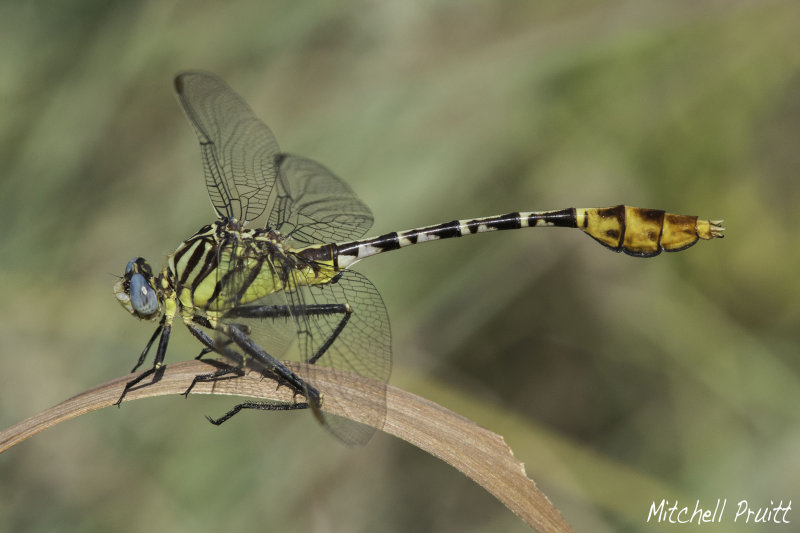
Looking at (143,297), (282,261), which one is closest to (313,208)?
(282,261)

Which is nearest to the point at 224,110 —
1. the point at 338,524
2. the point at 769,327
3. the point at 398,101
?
the point at 398,101

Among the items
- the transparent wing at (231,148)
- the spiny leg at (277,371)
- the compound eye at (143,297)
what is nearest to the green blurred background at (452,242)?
the transparent wing at (231,148)

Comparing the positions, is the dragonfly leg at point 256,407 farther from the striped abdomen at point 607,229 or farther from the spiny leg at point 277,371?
the striped abdomen at point 607,229

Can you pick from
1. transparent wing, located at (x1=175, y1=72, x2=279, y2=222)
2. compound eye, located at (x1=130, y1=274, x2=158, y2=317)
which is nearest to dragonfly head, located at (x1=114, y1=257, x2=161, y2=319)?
compound eye, located at (x1=130, y1=274, x2=158, y2=317)

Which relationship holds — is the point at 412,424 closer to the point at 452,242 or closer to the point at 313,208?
the point at 313,208

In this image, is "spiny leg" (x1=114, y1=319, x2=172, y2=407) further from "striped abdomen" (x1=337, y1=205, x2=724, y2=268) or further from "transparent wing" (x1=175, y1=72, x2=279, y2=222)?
"striped abdomen" (x1=337, y1=205, x2=724, y2=268)

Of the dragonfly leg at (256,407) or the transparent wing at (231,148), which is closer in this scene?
the dragonfly leg at (256,407)

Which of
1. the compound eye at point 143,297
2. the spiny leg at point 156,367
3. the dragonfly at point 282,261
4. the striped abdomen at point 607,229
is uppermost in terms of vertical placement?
the striped abdomen at point 607,229
